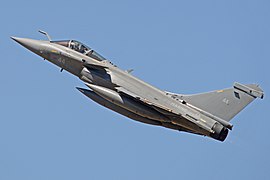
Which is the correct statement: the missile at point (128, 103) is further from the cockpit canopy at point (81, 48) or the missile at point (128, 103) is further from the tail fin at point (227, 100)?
the cockpit canopy at point (81, 48)

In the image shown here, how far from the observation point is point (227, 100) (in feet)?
96.4

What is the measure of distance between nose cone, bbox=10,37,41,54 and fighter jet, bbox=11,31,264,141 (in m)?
0.04

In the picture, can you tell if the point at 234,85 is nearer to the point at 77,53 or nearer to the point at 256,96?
the point at 256,96

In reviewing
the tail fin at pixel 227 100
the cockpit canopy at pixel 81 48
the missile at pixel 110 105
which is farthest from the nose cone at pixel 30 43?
the tail fin at pixel 227 100

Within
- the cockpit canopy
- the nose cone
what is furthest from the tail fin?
the nose cone

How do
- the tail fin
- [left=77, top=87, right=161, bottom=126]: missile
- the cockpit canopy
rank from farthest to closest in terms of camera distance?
1. the cockpit canopy
2. [left=77, top=87, right=161, bottom=126]: missile
3. the tail fin

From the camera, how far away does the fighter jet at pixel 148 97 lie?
28.8 metres

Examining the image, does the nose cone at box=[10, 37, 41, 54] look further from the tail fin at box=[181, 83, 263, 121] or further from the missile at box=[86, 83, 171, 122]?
the tail fin at box=[181, 83, 263, 121]

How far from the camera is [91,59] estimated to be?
3027cm

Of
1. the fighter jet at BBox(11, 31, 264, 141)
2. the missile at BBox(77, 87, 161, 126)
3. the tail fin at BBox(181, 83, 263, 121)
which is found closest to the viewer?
the fighter jet at BBox(11, 31, 264, 141)

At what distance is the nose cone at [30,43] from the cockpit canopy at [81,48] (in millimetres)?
871

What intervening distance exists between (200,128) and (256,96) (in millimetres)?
2772

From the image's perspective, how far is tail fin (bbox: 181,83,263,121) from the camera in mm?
29203

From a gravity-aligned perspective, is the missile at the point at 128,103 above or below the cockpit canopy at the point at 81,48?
below
